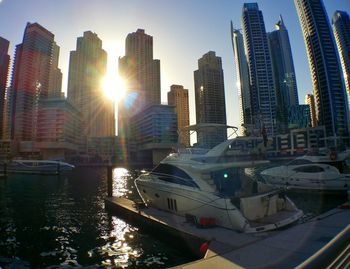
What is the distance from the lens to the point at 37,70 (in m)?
184

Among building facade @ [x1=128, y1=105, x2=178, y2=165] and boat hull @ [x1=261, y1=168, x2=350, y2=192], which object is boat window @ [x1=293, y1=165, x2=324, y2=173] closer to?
boat hull @ [x1=261, y1=168, x2=350, y2=192]

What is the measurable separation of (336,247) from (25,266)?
34.1 feet

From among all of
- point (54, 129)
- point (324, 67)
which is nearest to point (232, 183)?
point (324, 67)

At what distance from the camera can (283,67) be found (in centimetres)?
18212

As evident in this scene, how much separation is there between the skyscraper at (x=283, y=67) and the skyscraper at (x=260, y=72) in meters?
27.5

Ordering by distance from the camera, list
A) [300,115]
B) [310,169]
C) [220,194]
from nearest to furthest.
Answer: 1. [220,194]
2. [310,169]
3. [300,115]

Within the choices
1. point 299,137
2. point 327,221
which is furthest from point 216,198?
point 299,137

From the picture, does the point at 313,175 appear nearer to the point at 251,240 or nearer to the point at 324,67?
the point at 251,240

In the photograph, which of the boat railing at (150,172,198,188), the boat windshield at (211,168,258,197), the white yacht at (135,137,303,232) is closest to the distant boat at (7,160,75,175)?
the boat railing at (150,172,198,188)

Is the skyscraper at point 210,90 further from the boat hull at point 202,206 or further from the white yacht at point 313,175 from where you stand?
the boat hull at point 202,206

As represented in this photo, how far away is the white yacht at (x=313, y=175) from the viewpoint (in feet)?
68.5

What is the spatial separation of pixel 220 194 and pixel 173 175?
360 centimetres

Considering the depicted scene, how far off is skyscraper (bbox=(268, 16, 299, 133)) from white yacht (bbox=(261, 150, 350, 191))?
15271 cm

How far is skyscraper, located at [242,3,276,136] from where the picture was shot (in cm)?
14162
